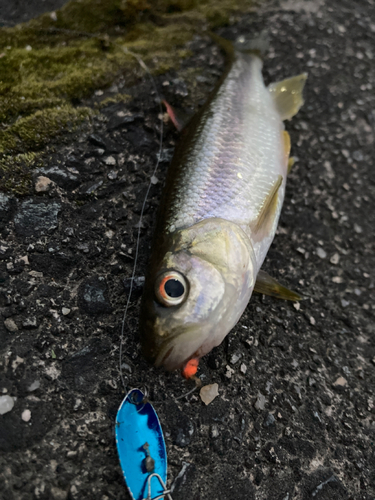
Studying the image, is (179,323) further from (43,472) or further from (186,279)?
(43,472)

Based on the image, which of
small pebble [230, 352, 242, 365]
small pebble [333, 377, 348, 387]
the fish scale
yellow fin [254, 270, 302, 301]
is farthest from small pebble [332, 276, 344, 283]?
small pebble [230, 352, 242, 365]

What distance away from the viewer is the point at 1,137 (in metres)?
2.82

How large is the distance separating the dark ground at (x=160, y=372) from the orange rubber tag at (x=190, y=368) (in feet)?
0.50

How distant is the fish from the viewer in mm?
2113

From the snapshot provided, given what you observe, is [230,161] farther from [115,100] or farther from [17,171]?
[17,171]

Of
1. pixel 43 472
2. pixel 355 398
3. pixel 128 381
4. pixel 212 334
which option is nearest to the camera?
pixel 43 472

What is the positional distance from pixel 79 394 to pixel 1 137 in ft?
6.68

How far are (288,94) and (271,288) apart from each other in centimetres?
206

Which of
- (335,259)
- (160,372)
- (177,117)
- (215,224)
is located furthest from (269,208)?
(160,372)

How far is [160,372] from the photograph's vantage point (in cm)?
236

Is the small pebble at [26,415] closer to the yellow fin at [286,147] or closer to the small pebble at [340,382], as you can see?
the small pebble at [340,382]

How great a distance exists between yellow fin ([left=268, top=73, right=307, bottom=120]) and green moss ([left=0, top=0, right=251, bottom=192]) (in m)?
1.07

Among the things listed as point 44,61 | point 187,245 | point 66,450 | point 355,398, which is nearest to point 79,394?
point 66,450

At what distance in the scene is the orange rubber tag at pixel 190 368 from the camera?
220 centimetres
